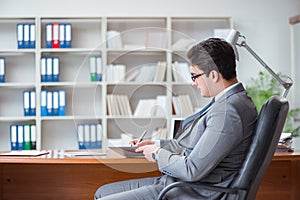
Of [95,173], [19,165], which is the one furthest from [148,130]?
[19,165]

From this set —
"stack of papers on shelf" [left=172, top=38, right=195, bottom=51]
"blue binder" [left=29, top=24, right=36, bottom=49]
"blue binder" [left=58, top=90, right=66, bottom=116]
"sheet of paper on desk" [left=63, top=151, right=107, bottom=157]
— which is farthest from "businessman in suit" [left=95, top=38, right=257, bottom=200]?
"blue binder" [left=29, top=24, right=36, bottom=49]

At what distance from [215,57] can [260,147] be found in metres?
0.41

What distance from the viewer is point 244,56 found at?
5.87 metres

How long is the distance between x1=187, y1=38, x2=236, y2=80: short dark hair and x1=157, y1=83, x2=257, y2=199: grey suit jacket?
0.28ft

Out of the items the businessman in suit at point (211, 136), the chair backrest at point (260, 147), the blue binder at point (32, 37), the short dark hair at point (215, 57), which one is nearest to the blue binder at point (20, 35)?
the blue binder at point (32, 37)

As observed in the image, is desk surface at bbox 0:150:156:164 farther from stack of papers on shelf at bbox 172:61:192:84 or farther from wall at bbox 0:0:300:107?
wall at bbox 0:0:300:107

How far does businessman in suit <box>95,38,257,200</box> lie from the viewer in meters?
2.12

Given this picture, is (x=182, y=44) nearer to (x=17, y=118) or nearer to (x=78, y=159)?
(x=78, y=159)

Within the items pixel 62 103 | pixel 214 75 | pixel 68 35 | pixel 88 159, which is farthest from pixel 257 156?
pixel 68 35

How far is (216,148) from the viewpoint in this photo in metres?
2.11

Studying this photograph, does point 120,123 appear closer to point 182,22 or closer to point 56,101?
point 56,101

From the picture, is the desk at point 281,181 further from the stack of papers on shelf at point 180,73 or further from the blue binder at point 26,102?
the blue binder at point 26,102

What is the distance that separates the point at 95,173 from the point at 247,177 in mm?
1137

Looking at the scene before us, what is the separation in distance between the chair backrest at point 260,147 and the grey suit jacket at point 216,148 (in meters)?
0.04
